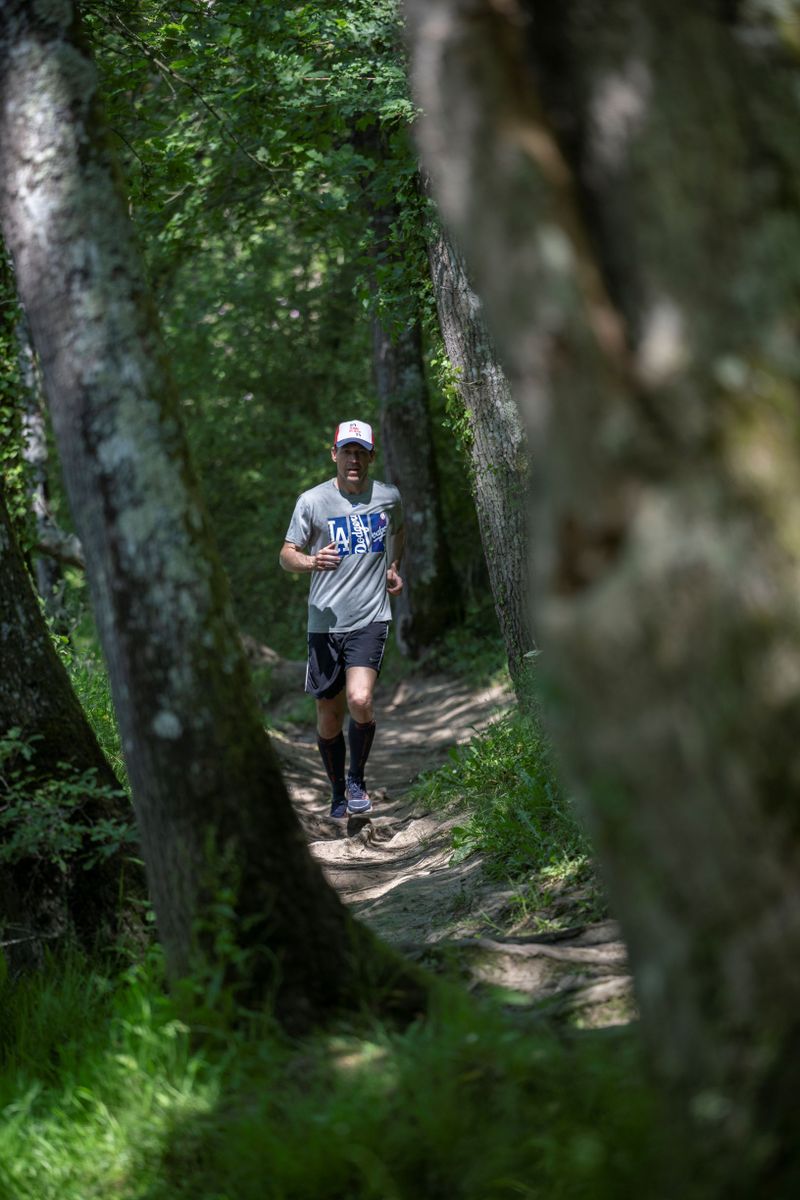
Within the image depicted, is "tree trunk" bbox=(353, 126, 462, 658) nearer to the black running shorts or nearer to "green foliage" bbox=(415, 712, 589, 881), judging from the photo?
the black running shorts

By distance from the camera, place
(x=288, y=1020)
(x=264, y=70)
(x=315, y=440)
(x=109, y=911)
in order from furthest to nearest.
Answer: (x=315, y=440), (x=264, y=70), (x=109, y=911), (x=288, y=1020)

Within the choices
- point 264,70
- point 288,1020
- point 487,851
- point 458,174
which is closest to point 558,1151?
point 288,1020

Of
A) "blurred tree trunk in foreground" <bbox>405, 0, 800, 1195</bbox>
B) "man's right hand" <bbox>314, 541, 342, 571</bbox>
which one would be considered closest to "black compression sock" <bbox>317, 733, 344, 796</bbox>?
"man's right hand" <bbox>314, 541, 342, 571</bbox>

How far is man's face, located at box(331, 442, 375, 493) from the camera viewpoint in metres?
7.67

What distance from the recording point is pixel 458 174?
231 centimetres

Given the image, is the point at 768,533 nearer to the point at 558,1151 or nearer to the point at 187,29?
the point at 558,1151

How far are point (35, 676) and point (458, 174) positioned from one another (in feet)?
9.43

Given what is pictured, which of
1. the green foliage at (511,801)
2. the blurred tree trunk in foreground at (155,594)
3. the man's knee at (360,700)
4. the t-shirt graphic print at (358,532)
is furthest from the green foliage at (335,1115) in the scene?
the t-shirt graphic print at (358,532)

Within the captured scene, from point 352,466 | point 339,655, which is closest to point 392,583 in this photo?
point 339,655

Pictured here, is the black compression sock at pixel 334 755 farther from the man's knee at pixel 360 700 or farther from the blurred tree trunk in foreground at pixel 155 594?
the blurred tree trunk in foreground at pixel 155 594

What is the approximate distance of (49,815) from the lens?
418 centimetres

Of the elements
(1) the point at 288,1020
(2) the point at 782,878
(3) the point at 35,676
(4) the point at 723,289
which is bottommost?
(1) the point at 288,1020

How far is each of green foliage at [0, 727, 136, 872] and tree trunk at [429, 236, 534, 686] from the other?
3377 millimetres

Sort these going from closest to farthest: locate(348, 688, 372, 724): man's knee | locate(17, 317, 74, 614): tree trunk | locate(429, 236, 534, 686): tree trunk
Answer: locate(429, 236, 534, 686): tree trunk < locate(348, 688, 372, 724): man's knee < locate(17, 317, 74, 614): tree trunk
